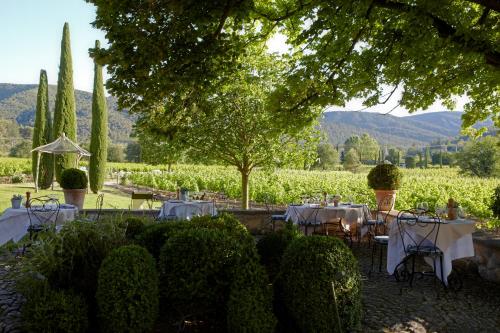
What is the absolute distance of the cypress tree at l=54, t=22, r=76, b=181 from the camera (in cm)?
2195

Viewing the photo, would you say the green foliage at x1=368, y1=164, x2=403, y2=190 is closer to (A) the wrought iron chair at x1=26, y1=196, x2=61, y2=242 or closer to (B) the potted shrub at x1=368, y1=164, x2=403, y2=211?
(B) the potted shrub at x1=368, y1=164, x2=403, y2=211

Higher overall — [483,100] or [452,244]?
[483,100]

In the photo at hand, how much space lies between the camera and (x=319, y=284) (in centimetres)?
351

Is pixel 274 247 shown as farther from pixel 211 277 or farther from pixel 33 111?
pixel 33 111

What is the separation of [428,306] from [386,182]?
207 inches

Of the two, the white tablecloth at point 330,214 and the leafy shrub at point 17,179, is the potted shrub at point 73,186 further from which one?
the leafy shrub at point 17,179

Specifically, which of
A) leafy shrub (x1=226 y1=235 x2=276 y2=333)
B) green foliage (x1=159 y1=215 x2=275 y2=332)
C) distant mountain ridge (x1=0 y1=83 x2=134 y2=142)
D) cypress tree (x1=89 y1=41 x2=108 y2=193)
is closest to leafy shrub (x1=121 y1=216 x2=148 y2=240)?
green foliage (x1=159 y1=215 x2=275 y2=332)

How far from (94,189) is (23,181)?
8.93m

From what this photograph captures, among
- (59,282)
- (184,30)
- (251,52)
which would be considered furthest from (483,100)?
(59,282)

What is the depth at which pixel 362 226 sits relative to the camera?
8781 millimetres

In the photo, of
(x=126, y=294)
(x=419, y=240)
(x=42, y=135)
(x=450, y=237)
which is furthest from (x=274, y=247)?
(x=42, y=135)

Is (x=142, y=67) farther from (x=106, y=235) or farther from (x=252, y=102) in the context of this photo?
(x=252, y=102)

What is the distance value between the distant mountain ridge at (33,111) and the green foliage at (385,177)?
111464mm

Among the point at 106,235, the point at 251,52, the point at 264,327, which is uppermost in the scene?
the point at 251,52
